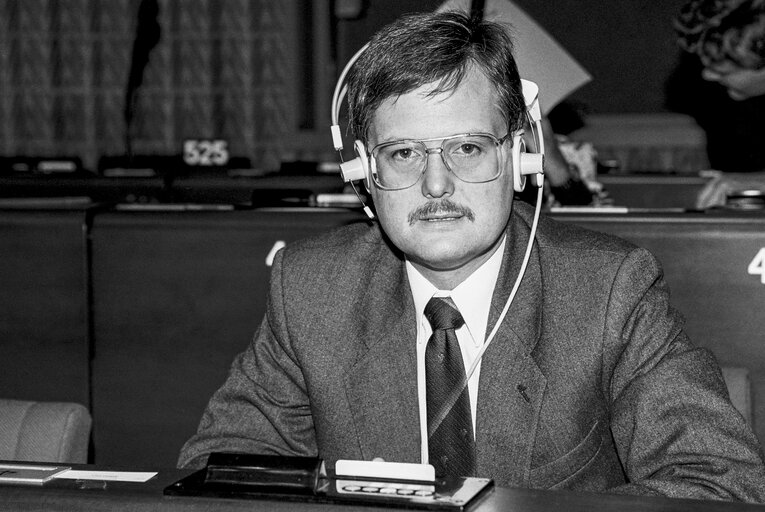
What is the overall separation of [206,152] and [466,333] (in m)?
3.92

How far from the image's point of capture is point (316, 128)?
23.5ft

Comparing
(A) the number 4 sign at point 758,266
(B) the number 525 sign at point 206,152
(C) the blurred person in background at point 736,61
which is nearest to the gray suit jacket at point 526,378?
(A) the number 4 sign at point 758,266

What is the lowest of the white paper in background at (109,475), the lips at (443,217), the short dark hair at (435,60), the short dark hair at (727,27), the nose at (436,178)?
the white paper in background at (109,475)

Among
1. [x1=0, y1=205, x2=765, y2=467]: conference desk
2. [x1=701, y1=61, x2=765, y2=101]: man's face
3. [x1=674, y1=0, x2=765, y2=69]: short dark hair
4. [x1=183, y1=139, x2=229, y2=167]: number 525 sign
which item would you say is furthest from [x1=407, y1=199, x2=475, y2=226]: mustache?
[x1=183, y1=139, x2=229, y2=167]: number 525 sign

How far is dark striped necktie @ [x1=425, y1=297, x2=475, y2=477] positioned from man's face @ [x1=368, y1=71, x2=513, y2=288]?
0.33ft

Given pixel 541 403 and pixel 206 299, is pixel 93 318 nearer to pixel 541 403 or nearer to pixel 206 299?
pixel 206 299

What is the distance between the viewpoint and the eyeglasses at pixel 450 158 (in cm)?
120

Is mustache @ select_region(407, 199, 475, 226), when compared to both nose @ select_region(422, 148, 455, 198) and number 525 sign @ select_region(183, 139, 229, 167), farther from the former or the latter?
number 525 sign @ select_region(183, 139, 229, 167)

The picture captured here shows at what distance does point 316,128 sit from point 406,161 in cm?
601

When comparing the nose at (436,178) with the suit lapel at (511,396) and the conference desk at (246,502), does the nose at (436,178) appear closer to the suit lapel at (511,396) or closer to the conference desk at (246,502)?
the suit lapel at (511,396)

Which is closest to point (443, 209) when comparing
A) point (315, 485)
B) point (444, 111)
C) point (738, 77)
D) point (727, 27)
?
point (444, 111)

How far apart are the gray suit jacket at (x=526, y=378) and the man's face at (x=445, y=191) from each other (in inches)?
4.5

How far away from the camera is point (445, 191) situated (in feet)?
3.91

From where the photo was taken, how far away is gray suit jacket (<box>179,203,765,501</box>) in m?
1.11
